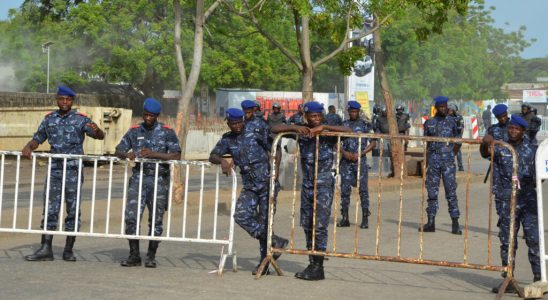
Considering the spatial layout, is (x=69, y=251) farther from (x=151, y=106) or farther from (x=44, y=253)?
(x=151, y=106)

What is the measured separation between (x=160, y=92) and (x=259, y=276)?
45.6 meters

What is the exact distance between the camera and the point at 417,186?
22.0 meters

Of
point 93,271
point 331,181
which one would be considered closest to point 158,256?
point 93,271

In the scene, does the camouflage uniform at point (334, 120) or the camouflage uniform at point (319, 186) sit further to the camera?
the camouflage uniform at point (334, 120)

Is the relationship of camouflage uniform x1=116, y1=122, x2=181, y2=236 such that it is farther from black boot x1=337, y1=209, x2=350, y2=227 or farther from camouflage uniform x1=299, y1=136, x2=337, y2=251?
black boot x1=337, y1=209, x2=350, y2=227

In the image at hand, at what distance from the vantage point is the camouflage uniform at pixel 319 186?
9086 millimetres

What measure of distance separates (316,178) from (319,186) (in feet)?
0.29

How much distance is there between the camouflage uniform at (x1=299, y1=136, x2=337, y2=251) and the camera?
909cm

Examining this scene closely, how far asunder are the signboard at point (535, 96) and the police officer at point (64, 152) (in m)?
91.5

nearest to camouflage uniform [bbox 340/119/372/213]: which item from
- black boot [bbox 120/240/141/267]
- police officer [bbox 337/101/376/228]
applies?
police officer [bbox 337/101/376/228]

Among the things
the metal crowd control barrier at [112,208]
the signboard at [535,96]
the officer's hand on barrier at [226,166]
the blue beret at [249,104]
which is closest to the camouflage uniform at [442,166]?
the metal crowd control barrier at [112,208]

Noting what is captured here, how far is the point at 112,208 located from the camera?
582 inches

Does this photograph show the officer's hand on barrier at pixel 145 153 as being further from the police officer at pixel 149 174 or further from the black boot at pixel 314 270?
the black boot at pixel 314 270

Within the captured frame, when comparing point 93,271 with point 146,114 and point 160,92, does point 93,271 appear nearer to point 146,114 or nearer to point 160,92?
point 146,114
